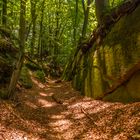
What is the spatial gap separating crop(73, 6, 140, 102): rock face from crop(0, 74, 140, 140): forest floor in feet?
2.78

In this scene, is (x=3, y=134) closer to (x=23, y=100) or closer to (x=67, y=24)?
(x=23, y=100)

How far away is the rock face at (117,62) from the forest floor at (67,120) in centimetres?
85

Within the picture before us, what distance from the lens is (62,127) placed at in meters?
11.0

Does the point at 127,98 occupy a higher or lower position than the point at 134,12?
lower

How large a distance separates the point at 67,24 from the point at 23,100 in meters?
25.2

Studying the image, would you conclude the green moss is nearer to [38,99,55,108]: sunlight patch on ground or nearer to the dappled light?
the dappled light

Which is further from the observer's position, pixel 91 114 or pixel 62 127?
pixel 91 114

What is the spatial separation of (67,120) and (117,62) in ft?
13.2

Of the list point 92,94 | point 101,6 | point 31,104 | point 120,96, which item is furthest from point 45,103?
point 101,6

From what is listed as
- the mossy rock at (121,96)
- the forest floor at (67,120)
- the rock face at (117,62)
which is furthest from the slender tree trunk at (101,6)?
the forest floor at (67,120)

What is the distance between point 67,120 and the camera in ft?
39.0

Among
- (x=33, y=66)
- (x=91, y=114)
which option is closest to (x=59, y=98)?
(x=91, y=114)

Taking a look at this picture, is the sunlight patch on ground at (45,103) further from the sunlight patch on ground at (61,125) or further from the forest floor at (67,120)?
the sunlight patch on ground at (61,125)

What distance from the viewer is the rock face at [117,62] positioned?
12383 millimetres
